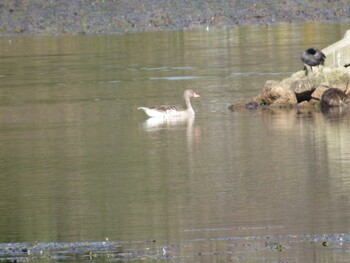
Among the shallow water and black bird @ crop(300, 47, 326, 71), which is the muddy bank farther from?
black bird @ crop(300, 47, 326, 71)

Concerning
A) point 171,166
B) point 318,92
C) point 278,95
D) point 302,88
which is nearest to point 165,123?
point 278,95

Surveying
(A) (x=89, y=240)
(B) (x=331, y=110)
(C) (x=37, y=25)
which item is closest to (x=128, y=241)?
(A) (x=89, y=240)

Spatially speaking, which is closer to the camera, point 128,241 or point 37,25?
point 128,241

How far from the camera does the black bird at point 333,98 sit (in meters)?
22.9

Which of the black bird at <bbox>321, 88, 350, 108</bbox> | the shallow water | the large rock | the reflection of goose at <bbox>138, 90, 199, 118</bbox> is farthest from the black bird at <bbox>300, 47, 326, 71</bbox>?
the reflection of goose at <bbox>138, 90, 199, 118</bbox>

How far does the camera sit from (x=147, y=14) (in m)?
45.5

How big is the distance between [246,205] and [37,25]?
104 feet

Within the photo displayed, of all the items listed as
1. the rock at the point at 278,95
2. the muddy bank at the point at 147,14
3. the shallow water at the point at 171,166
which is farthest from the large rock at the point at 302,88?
the muddy bank at the point at 147,14

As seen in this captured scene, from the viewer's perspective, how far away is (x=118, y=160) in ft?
58.5

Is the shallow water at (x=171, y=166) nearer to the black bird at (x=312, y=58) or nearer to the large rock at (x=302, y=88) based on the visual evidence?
the large rock at (x=302, y=88)

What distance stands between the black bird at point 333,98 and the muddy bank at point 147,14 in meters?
19.3

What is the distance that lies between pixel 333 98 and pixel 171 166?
662cm

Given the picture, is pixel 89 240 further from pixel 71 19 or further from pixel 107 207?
pixel 71 19

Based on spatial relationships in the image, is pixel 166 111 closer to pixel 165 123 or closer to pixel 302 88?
pixel 165 123
